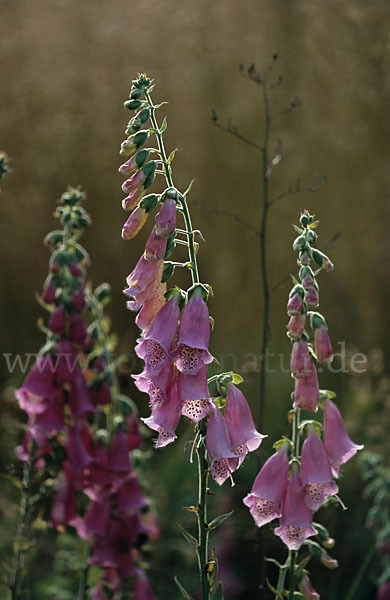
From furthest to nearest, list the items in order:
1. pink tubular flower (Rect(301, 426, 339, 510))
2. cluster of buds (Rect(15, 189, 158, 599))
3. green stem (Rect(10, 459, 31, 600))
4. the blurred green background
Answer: the blurred green background
cluster of buds (Rect(15, 189, 158, 599))
green stem (Rect(10, 459, 31, 600))
pink tubular flower (Rect(301, 426, 339, 510))

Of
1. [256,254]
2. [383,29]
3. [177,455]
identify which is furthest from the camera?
[256,254]

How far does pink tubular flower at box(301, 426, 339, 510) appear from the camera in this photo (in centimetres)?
126

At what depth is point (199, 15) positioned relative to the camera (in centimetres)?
389

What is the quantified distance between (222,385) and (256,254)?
2.61 metres

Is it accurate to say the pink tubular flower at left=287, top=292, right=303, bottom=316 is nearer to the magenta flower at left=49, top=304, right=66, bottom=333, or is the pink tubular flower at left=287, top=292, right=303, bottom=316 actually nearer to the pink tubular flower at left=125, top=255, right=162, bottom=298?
the pink tubular flower at left=125, top=255, right=162, bottom=298

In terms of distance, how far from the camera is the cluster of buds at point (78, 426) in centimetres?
180

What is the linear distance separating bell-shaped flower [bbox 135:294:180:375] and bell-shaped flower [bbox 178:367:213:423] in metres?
0.05

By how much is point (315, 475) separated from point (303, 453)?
0.16 feet

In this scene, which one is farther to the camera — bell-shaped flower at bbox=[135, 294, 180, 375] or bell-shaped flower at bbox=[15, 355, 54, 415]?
bell-shaped flower at bbox=[15, 355, 54, 415]

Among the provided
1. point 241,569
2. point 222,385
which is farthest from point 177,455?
point 222,385

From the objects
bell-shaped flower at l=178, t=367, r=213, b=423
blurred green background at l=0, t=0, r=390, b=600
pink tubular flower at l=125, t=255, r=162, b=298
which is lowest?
bell-shaped flower at l=178, t=367, r=213, b=423

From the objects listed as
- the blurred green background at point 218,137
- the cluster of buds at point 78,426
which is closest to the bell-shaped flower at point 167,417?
the cluster of buds at point 78,426

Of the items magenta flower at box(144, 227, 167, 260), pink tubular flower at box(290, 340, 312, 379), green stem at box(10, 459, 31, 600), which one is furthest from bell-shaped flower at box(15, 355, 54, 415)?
pink tubular flower at box(290, 340, 312, 379)

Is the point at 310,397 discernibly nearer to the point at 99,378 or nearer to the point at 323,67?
the point at 99,378
